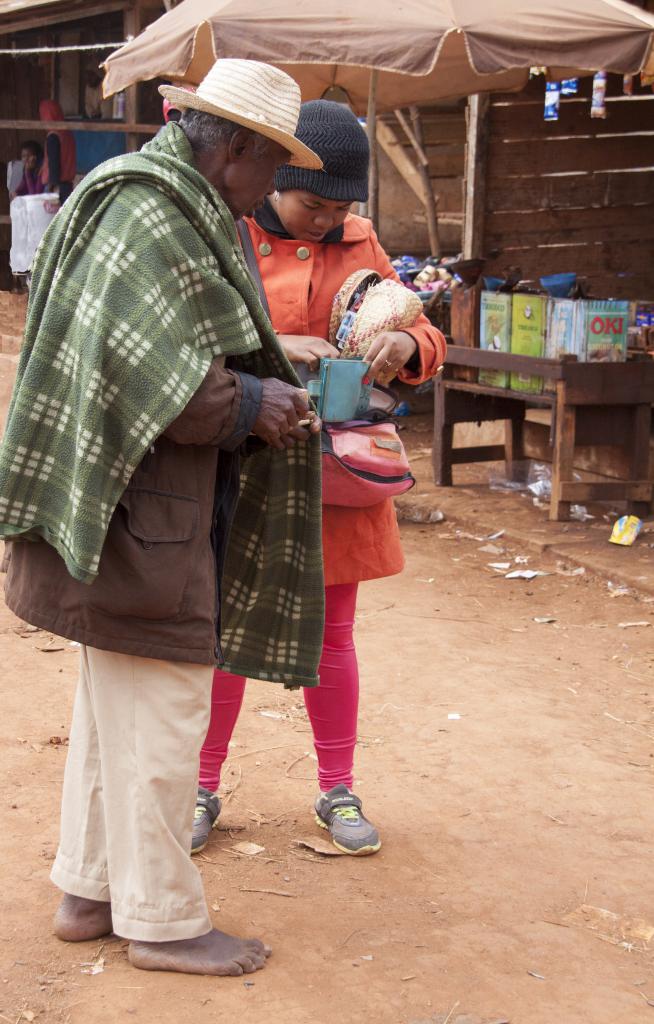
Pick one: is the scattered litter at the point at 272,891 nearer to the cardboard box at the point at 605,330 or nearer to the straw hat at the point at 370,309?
the straw hat at the point at 370,309

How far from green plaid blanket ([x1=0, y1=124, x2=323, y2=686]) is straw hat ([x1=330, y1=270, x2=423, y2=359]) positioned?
0.54 m

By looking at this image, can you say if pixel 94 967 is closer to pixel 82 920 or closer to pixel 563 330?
pixel 82 920

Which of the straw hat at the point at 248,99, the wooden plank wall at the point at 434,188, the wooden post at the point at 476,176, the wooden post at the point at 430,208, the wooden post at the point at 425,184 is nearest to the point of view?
the straw hat at the point at 248,99

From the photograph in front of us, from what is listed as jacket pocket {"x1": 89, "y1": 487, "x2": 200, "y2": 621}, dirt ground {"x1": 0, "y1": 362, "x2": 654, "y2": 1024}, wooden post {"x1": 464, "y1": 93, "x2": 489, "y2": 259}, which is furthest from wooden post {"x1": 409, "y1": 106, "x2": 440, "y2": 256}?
jacket pocket {"x1": 89, "y1": 487, "x2": 200, "y2": 621}

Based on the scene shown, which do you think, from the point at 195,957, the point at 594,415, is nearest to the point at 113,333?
the point at 195,957

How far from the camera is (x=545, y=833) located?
332cm

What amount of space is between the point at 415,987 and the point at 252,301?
1500mm

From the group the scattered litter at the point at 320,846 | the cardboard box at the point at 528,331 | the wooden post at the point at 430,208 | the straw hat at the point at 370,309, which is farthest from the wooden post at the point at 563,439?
the wooden post at the point at 430,208

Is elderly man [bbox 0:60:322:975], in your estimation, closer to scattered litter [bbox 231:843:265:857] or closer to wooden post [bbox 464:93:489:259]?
scattered litter [bbox 231:843:265:857]

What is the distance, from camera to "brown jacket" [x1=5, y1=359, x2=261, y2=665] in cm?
222

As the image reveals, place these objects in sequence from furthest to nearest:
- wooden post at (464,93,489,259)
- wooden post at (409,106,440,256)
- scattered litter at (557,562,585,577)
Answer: wooden post at (409,106,440,256)
wooden post at (464,93,489,259)
scattered litter at (557,562,585,577)

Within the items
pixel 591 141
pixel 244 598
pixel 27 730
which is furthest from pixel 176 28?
pixel 244 598

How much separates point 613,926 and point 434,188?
1106 centimetres

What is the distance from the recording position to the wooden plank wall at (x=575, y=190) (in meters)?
8.42
